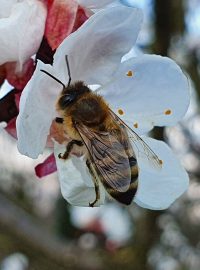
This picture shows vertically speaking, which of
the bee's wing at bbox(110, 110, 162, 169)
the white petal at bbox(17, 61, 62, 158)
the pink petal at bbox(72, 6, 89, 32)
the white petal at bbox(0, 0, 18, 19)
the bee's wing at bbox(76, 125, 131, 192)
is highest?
the white petal at bbox(0, 0, 18, 19)

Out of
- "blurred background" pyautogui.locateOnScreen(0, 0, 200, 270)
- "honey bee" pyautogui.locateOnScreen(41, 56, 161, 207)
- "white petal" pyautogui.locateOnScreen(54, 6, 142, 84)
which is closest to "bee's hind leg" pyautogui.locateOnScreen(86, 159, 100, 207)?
"honey bee" pyautogui.locateOnScreen(41, 56, 161, 207)

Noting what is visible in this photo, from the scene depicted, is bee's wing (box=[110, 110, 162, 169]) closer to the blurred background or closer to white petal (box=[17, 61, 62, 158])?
white petal (box=[17, 61, 62, 158])

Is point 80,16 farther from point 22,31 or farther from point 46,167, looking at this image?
point 46,167

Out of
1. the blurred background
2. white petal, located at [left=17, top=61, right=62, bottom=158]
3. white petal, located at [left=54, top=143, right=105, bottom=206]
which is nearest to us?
white petal, located at [left=17, top=61, right=62, bottom=158]

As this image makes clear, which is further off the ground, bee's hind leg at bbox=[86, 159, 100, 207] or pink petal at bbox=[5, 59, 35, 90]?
pink petal at bbox=[5, 59, 35, 90]

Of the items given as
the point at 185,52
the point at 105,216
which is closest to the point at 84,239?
the point at 105,216

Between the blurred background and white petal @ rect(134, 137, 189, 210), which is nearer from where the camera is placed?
white petal @ rect(134, 137, 189, 210)

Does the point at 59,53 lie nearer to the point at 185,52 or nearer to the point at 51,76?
the point at 51,76
